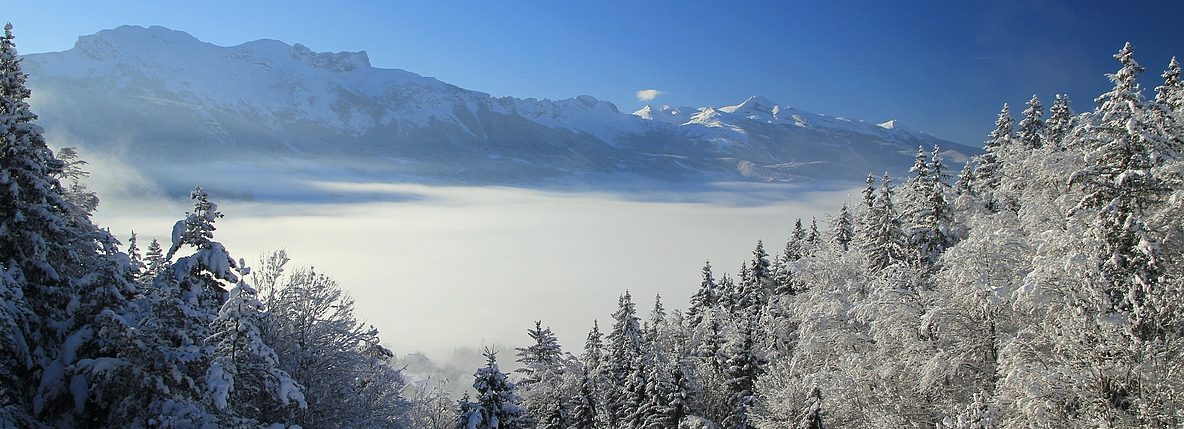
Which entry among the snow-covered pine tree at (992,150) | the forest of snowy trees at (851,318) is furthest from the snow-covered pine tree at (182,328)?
the snow-covered pine tree at (992,150)

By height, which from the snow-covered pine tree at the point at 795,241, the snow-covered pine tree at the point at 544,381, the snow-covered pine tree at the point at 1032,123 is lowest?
the snow-covered pine tree at the point at 544,381

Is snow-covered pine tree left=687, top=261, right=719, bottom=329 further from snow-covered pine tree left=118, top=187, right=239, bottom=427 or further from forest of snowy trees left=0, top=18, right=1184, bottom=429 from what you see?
snow-covered pine tree left=118, top=187, right=239, bottom=427

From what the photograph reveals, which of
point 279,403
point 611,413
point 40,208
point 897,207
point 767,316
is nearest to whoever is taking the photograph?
point 40,208

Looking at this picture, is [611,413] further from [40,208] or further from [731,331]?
[40,208]

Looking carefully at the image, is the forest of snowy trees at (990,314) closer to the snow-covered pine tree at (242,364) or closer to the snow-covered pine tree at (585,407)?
the snow-covered pine tree at (585,407)

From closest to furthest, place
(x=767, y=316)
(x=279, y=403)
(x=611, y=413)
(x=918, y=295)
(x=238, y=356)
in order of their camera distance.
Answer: (x=238, y=356) < (x=279, y=403) < (x=918, y=295) < (x=767, y=316) < (x=611, y=413)

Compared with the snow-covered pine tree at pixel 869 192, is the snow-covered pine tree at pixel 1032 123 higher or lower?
higher

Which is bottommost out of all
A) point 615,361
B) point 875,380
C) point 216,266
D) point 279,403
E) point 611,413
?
point 611,413

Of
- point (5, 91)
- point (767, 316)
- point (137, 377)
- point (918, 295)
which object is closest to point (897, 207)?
point (767, 316)

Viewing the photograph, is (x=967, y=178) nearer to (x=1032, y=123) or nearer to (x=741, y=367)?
(x=1032, y=123)
